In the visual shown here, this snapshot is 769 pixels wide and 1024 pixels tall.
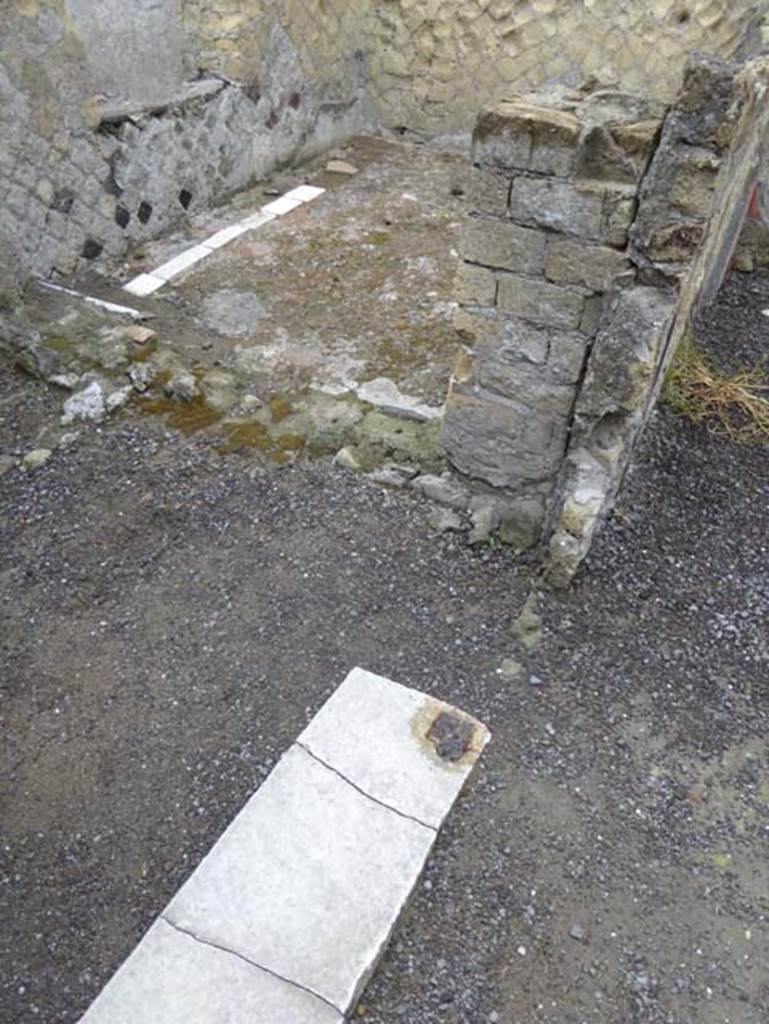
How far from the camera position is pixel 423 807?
103 inches

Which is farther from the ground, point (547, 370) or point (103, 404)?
point (547, 370)

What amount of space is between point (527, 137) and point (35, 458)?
2.79 m

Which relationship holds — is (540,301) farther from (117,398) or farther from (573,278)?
(117,398)

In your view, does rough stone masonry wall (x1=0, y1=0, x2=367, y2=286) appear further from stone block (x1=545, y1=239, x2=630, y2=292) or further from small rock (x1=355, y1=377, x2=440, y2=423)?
stone block (x1=545, y1=239, x2=630, y2=292)

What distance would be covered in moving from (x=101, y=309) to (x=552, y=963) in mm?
4393

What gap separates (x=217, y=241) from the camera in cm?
599

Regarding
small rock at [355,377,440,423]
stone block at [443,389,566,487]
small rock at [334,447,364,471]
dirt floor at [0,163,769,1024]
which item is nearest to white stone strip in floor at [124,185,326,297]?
dirt floor at [0,163,769,1024]

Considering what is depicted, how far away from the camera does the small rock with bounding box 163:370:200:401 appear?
14.4 feet

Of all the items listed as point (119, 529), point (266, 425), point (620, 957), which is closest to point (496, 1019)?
point (620, 957)

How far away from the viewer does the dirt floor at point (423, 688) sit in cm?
233

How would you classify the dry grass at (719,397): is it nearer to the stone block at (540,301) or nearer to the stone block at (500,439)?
the stone block at (500,439)

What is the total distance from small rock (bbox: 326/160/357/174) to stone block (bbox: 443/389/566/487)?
456 centimetres

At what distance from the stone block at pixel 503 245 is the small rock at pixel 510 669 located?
59.2 inches

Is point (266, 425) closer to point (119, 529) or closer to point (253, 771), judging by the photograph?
point (119, 529)
